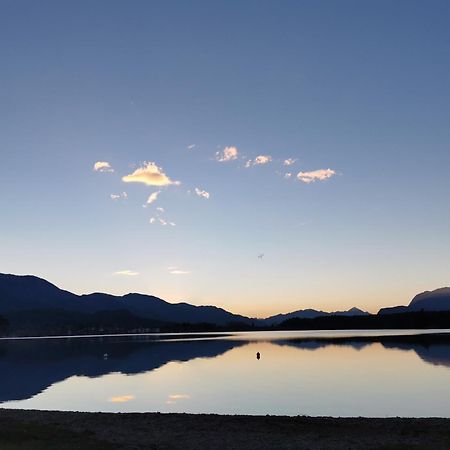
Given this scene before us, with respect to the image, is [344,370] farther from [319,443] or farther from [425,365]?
[319,443]

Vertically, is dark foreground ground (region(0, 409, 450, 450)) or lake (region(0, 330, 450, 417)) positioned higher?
dark foreground ground (region(0, 409, 450, 450))

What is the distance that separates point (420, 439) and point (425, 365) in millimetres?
60653

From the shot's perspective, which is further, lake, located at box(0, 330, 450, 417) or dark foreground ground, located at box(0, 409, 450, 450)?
lake, located at box(0, 330, 450, 417)

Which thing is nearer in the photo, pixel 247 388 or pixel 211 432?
pixel 211 432

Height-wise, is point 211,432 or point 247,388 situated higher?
point 211,432

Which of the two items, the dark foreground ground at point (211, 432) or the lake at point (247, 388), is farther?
the lake at point (247, 388)

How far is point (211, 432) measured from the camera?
3081cm

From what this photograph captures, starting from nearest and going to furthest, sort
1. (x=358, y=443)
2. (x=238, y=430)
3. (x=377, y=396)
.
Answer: (x=358, y=443) → (x=238, y=430) → (x=377, y=396)

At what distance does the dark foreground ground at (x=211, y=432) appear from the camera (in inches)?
1056

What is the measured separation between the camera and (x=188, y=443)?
90.8 feet

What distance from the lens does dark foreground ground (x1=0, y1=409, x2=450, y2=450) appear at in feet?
88.0

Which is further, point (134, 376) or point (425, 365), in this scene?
point (425, 365)

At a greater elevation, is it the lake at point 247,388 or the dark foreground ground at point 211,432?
the dark foreground ground at point 211,432

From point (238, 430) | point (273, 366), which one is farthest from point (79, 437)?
point (273, 366)
